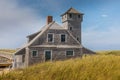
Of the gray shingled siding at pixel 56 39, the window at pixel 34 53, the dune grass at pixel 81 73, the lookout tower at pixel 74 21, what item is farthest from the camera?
the lookout tower at pixel 74 21

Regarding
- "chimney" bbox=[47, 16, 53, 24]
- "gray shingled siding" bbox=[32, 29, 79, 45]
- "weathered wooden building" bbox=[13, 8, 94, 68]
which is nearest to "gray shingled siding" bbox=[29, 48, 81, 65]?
"weathered wooden building" bbox=[13, 8, 94, 68]

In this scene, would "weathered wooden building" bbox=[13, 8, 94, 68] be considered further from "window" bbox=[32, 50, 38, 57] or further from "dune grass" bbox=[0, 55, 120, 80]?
"dune grass" bbox=[0, 55, 120, 80]

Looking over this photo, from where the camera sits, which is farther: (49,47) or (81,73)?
(49,47)

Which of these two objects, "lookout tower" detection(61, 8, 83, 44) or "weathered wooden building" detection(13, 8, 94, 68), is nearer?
"weathered wooden building" detection(13, 8, 94, 68)

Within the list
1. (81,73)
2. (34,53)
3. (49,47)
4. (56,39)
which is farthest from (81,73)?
(56,39)

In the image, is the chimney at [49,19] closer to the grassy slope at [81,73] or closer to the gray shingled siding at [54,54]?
the gray shingled siding at [54,54]

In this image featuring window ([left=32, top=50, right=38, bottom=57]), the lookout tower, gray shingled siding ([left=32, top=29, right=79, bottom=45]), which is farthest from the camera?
the lookout tower

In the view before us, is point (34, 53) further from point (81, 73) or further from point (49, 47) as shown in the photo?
point (81, 73)

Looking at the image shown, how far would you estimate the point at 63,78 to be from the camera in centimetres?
1016

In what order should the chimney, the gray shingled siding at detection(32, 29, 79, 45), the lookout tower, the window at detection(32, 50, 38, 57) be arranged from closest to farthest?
the window at detection(32, 50, 38, 57) < the gray shingled siding at detection(32, 29, 79, 45) < the chimney < the lookout tower

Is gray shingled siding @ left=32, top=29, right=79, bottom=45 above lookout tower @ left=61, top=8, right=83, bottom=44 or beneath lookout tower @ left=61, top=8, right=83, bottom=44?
beneath

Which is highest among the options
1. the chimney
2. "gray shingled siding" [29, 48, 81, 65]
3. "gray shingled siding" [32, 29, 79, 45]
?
the chimney

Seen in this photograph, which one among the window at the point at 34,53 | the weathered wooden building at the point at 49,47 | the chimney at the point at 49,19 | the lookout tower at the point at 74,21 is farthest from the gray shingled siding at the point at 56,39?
the lookout tower at the point at 74,21

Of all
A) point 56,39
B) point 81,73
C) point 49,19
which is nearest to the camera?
point 81,73
